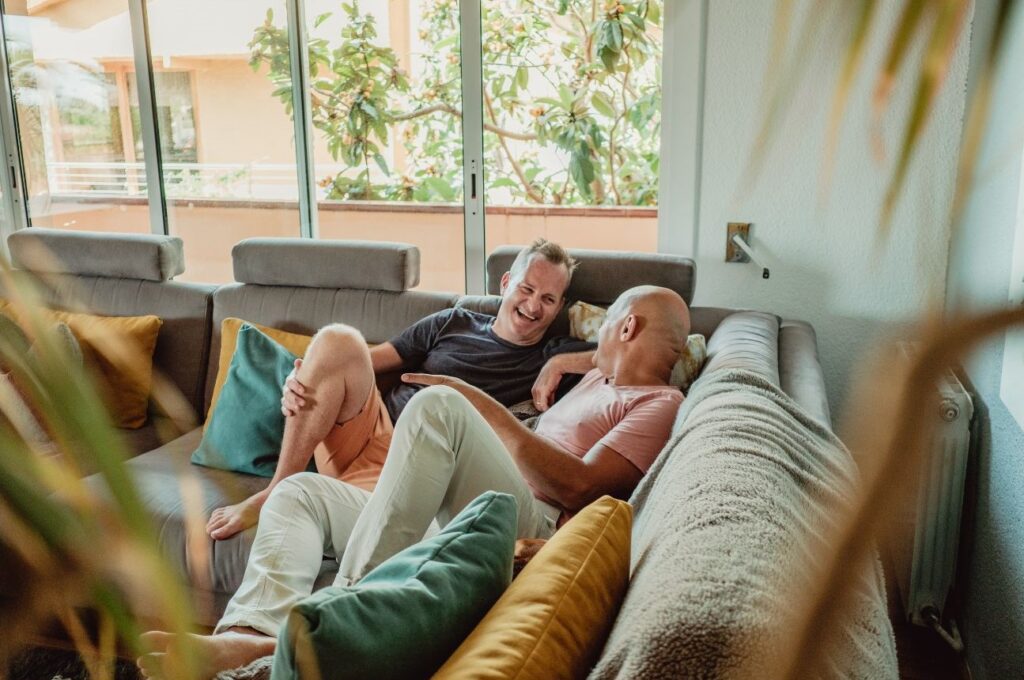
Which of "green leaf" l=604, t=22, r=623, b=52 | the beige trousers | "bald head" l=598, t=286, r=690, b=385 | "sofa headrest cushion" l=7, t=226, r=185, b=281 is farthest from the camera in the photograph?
"green leaf" l=604, t=22, r=623, b=52

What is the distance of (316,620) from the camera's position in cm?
79

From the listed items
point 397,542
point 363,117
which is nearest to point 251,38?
point 363,117

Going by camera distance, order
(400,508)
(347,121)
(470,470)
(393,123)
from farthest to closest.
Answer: (347,121), (393,123), (470,470), (400,508)

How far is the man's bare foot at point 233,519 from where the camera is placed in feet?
6.82

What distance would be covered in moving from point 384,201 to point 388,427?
5.42ft

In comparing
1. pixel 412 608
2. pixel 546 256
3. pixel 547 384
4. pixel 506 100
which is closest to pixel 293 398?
pixel 547 384

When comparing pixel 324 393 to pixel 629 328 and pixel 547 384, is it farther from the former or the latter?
pixel 629 328

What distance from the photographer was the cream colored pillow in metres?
2.25

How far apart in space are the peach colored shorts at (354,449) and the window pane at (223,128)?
1.87 meters

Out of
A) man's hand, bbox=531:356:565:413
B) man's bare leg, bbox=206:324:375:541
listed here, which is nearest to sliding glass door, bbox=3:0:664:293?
man's hand, bbox=531:356:565:413

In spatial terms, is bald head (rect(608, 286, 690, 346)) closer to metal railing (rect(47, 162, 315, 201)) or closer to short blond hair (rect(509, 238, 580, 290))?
short blond hair (rect(509, 238, 580, 290))

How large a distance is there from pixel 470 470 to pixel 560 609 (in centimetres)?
80

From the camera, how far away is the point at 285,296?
2.87m

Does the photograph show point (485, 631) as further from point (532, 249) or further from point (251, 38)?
point (251, 38)
